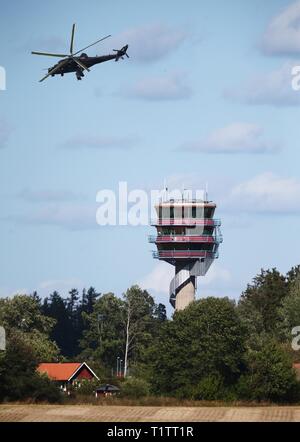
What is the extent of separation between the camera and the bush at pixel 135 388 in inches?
4230

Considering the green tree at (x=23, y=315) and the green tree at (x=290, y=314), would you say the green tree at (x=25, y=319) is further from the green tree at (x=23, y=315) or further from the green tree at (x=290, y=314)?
the green tree at (x=290, y=314)

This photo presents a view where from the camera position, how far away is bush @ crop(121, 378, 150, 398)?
10744cm

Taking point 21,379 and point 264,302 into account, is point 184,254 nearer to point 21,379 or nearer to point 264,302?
point 264,302

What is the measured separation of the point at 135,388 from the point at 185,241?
51.2 meters

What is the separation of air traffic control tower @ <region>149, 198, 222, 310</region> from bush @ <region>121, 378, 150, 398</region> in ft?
157

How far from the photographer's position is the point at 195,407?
8225cm

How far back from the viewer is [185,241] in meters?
159

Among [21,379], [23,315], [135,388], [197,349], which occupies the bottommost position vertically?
[135,388]

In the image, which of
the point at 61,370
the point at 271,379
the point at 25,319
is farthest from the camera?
the point at 25,319

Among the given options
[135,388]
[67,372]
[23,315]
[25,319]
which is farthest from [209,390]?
[23,315]

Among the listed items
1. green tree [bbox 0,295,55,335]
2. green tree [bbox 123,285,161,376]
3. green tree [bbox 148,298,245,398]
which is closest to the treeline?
green tree [bbox 148,298,245,398]

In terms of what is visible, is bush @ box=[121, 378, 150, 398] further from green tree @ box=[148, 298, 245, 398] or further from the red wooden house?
the red wooden house
